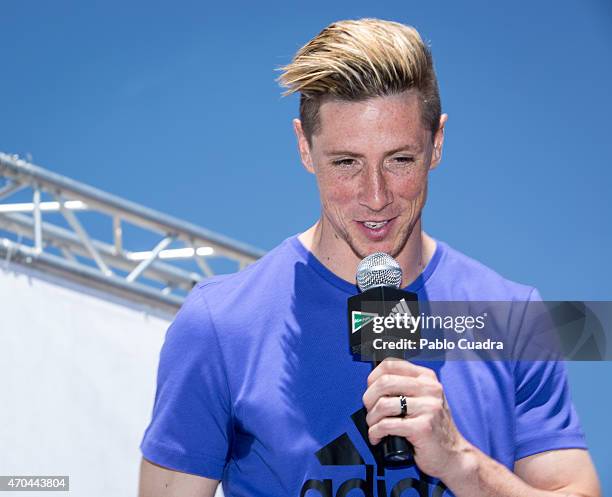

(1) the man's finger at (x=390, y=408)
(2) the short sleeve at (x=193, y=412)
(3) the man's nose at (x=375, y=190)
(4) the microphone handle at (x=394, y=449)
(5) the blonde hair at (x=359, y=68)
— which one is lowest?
(4) the microphone handle at (x=394, y=449)

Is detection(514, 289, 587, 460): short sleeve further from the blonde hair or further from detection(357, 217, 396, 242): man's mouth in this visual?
the blonde hair

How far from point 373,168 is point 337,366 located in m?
0.43

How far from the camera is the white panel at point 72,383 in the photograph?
4.82 metres

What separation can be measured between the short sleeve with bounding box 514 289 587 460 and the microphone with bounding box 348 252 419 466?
431 millimetres

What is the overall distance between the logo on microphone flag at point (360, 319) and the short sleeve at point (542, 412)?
0.51 meters

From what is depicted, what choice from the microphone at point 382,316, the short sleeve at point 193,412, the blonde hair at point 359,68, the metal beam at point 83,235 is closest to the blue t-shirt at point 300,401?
the short sleeve at point 193,412

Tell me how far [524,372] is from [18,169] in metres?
4.33

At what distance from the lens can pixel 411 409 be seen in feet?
5.16

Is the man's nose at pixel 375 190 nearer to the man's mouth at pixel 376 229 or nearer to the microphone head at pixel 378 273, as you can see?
the man's mouth at pixel 376 229

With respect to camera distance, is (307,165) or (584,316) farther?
(584,316)

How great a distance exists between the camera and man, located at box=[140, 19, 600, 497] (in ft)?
6.47

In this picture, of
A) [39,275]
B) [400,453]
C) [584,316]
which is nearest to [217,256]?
[39,275]

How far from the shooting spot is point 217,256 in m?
6.89

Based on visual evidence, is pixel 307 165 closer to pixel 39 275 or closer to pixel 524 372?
pixel 524 372
